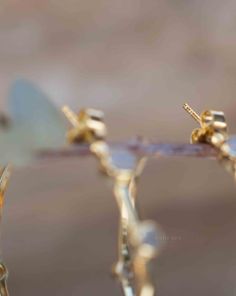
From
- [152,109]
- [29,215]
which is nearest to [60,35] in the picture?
[152,109]

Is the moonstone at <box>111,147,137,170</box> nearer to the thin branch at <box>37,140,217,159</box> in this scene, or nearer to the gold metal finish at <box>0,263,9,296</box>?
the thin branch at <box>37,140,217,159</box>

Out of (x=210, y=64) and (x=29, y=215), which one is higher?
(x=210, y=64)

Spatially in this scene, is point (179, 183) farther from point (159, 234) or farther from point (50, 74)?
point (159, 234)

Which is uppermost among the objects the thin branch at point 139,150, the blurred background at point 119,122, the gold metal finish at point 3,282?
the blurred background at point 119,122

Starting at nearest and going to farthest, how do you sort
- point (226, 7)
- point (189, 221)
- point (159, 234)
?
point (159, 234), point (226, 7), point (189, 221)

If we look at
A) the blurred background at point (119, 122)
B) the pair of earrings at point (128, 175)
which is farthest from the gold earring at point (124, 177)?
the blurred background at point (119, 122)

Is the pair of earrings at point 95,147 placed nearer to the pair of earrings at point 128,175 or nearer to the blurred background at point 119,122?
the pair of earrings at point 128,175

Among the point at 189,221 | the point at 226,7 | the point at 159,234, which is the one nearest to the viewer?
the point at 159,234

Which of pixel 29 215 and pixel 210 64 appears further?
pixel 29 215
